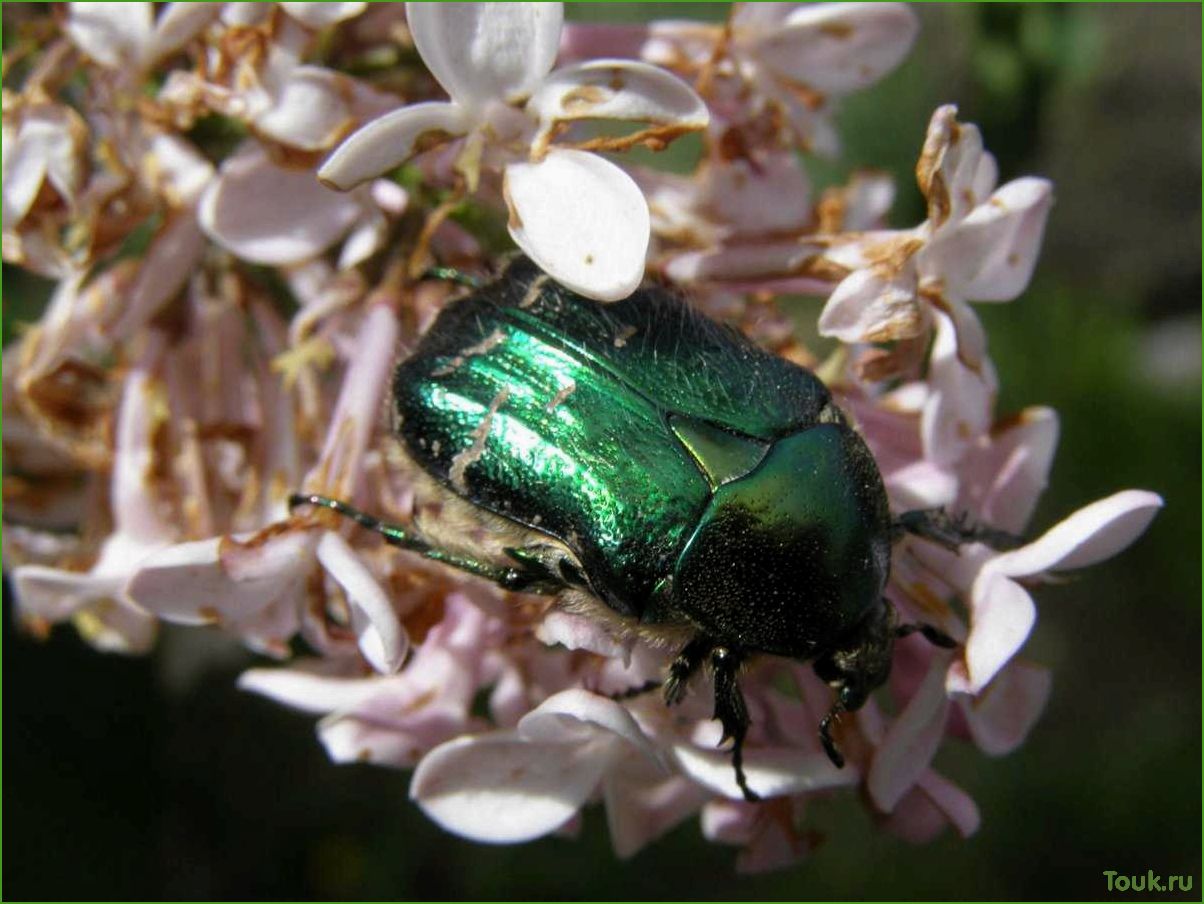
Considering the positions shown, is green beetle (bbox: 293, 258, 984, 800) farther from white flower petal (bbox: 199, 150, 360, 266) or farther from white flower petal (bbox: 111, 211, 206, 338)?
white flower petal (bbox: 111, 211, 206, 338)

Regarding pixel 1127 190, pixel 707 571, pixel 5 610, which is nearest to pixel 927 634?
pixel 707 571

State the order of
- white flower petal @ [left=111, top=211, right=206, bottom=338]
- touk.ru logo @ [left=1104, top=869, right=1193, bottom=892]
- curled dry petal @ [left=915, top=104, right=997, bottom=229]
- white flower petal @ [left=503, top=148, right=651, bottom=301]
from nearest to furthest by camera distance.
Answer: white flower petal @ [left=503, top=148, right=651, bottom=301], curled dry petal @ [left=915, top=104, right=997, bottom=229], white flower petal @ [left=111, top=211, right=206, bottom=338], touk.ru logo @ [left=1104, top=869, right=1193, bottom=892]

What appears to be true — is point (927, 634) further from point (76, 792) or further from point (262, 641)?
point (76, 792)

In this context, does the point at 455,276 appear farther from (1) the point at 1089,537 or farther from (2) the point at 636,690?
(1) the point at 1089,537

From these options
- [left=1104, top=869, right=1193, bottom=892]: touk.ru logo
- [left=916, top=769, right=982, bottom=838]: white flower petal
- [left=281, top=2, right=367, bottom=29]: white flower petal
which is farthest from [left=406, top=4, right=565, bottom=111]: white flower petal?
[left=1104, top=869, right=1193, bottom=892]: touk.ru logo

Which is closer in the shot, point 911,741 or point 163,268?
point 911,741

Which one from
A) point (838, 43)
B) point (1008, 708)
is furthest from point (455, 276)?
point (1008, 708)
